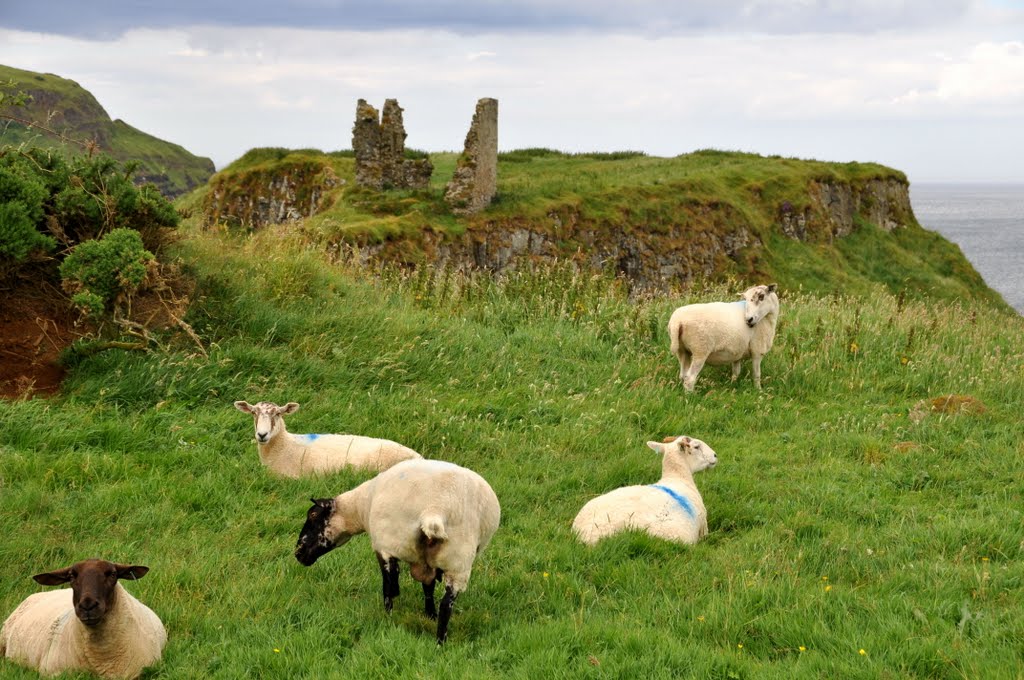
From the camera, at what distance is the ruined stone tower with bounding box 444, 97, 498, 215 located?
4116 centimetres

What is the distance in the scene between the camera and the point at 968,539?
285 inches

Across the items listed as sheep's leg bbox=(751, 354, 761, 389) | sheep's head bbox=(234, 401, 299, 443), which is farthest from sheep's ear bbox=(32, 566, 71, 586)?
sheep's leg bbox=(751, 354, 761, 389)

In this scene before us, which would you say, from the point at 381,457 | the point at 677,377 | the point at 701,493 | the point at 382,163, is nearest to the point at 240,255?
the point at 381,457

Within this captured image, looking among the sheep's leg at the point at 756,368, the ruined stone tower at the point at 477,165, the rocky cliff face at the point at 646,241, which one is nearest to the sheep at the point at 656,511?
the sheep's leg at the point at 756,368

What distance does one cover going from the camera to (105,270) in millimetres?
10570

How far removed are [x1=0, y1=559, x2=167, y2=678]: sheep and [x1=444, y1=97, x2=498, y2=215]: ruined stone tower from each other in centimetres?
3731

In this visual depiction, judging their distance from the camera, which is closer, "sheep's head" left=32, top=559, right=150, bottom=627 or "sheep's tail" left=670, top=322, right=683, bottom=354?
"sheep's head" left=32, top=559, right=150, bottom=627

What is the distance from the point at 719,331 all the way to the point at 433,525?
7116 millimetres

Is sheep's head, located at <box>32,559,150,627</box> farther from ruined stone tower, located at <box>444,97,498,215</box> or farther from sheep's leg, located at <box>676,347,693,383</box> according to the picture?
ruined stone tower, located at <box>444,97,498,215</box>

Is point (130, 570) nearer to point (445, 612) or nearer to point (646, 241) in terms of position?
point (445, 612)

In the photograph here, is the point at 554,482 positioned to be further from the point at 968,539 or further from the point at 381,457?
the point at 968,539

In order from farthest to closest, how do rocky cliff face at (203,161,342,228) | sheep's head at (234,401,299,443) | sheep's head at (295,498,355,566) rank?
rocky cliff face at (203,161,342,228) < sheep's head at (234,401,299,443) < sheep's head at (295,498,355,566)

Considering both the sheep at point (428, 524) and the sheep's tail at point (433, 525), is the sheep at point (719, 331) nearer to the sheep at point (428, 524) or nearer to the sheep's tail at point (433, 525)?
the sheep at point (428, 524)

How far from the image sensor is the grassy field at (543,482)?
215 inches
